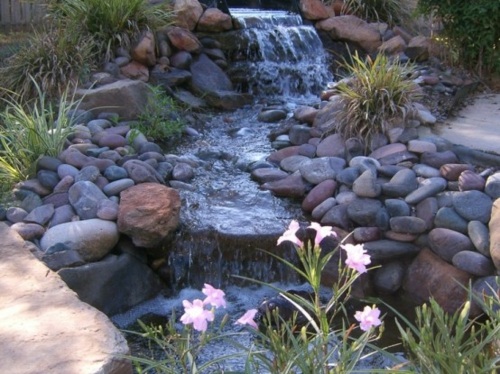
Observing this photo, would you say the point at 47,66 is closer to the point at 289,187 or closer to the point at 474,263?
the point at 289,187

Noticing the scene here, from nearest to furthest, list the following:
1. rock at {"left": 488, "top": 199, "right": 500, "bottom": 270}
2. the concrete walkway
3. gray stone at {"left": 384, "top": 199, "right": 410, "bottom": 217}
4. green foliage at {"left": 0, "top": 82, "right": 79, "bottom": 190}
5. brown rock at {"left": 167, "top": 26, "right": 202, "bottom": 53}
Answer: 1. the concrete walkway
2. rock at {"left": 488, "top": 199, "right": 500, "bottom": 270}
3. gray stone at {"left": 384, "top": 199, "right": 410, "bottom": 217}
4. green foliage at {"left": 0, "top": 82, "right": 79, "bottom": 190}
5. brown rock at {"left": 167, "top": 26, "right": 202, "bottom": 53}

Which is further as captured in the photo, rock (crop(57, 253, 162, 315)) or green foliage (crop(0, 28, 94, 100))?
green foliage (crop(0, 28, 94, 100))

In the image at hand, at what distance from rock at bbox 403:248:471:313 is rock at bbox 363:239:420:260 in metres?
0.07

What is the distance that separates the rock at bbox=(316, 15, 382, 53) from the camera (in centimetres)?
766

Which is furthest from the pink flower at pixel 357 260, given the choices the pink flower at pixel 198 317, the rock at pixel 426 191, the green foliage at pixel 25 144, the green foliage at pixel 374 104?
the green foliage at pixel 374 104

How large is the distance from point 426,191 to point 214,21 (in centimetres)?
383

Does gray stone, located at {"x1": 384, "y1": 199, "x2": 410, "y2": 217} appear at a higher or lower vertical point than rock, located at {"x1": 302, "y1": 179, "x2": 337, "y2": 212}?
higher

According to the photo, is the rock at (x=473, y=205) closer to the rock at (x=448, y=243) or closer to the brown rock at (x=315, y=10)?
the rock at (x=448, y=243)

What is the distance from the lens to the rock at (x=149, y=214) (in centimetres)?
436

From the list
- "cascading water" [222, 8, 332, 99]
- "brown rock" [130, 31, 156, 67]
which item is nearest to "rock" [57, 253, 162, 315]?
"brown rock" [130, 31, 156, 67]

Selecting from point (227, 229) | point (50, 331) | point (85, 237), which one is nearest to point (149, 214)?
point (85, 237)

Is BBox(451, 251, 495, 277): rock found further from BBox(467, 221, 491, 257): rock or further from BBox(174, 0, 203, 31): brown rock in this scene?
BBox(174, 0, 203, 31): brown rock

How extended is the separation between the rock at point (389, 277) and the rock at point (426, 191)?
1.37 feet

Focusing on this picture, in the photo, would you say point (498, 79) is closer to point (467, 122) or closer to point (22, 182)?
point (467, 122)
